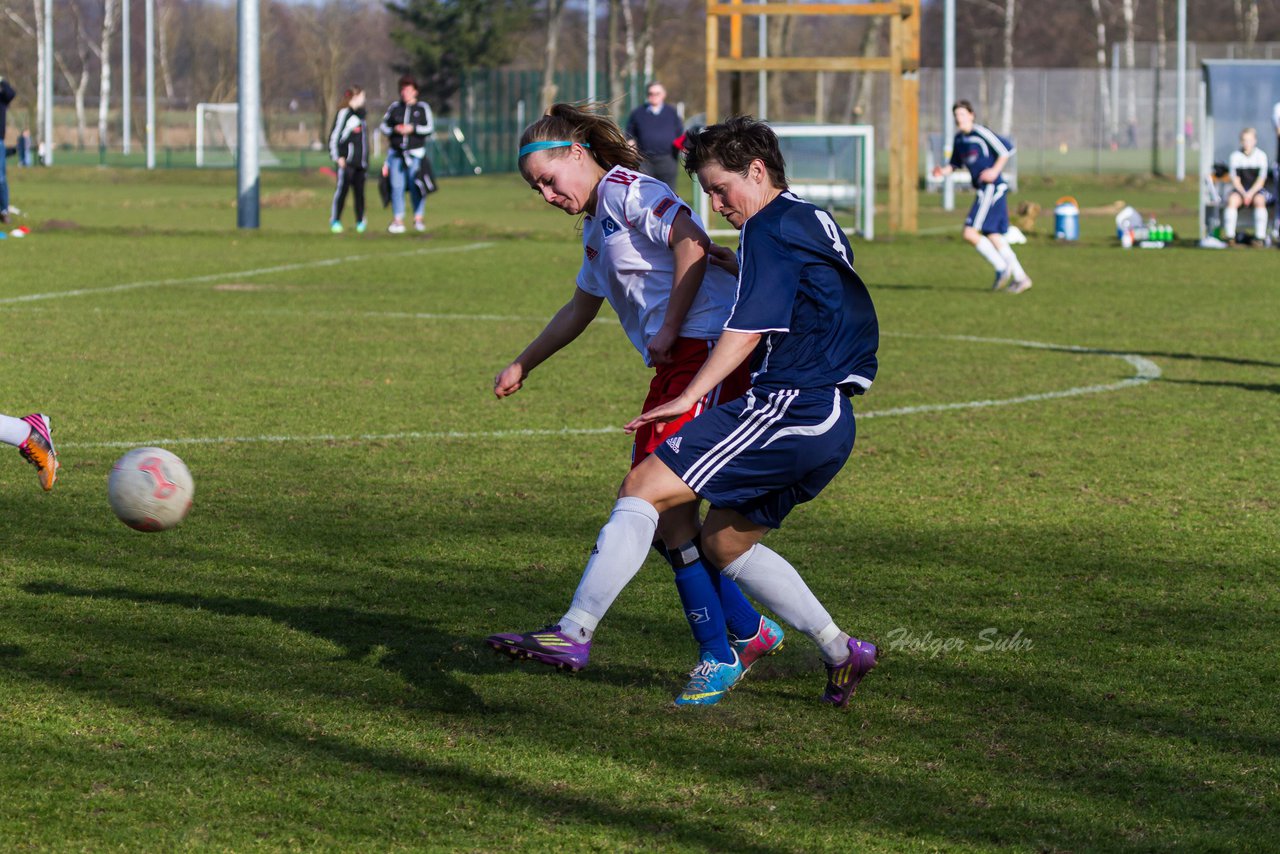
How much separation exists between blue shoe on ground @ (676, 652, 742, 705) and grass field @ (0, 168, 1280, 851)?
5 centimetres

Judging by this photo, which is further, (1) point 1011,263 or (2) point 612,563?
(1) point 1011,263

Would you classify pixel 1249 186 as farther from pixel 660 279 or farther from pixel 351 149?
pixel 660 279

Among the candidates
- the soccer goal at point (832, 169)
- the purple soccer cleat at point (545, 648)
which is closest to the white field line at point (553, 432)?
the purple soccer cleat at point (545, 648)

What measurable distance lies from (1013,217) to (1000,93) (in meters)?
30.3

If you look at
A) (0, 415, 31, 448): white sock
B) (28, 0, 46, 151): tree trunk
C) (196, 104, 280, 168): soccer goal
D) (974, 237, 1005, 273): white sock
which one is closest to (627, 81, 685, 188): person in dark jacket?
(974, 237, 1005, 273): white sock

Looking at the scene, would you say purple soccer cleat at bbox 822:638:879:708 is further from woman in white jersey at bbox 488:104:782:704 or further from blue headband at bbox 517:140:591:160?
blue headband at bbox 517:140:591:160

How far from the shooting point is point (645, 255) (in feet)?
15.7

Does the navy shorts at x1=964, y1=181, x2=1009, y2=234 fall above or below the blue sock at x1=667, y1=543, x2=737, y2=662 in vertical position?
above

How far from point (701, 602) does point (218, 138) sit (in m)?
62.0

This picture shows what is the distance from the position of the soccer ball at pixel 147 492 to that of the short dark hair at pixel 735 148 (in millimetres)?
1997

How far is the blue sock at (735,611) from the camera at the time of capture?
4867mm

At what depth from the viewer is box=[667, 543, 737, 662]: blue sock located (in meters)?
4.68

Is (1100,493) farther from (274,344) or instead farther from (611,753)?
(274,344)

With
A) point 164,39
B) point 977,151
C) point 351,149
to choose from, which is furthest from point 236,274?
point 164,39
